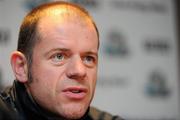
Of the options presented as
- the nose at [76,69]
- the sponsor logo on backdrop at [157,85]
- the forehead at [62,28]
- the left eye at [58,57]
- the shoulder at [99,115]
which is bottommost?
the sponsor logo on backdrop at [157,85]

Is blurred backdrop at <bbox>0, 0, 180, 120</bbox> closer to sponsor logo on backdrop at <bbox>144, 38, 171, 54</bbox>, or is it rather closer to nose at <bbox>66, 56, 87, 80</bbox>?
sponsor logo on backdrop at <bbox>144, 38, 171, 54</bbox>

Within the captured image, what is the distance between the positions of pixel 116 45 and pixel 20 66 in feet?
4.52

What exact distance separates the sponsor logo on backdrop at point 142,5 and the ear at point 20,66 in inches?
55.6

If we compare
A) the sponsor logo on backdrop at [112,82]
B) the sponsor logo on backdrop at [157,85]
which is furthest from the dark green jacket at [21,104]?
the sponsor logo on backdrop at [157,85]

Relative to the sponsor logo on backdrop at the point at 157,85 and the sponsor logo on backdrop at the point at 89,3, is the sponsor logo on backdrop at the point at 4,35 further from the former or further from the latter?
the sponsor logo on backdrop at the point at 157,85

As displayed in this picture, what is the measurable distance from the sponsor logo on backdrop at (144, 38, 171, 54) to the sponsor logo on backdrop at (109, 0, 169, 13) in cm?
20

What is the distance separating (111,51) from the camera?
2604 mm

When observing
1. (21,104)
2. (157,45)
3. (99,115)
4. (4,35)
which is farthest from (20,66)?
(157,45)

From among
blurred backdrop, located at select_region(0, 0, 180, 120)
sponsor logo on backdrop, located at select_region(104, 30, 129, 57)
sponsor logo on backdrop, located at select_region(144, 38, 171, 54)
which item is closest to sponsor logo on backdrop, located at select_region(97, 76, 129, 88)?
blurred backdrop, located at select_region(0, 0, 180, 120)

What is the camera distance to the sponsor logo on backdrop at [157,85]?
2.68 m

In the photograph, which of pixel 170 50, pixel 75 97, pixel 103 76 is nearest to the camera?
pixel 75 97

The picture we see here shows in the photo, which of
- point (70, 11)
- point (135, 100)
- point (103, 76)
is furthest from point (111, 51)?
point (70, 11)

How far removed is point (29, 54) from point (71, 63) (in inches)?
5.7

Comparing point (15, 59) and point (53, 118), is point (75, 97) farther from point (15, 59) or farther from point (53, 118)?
point (15, 59)
